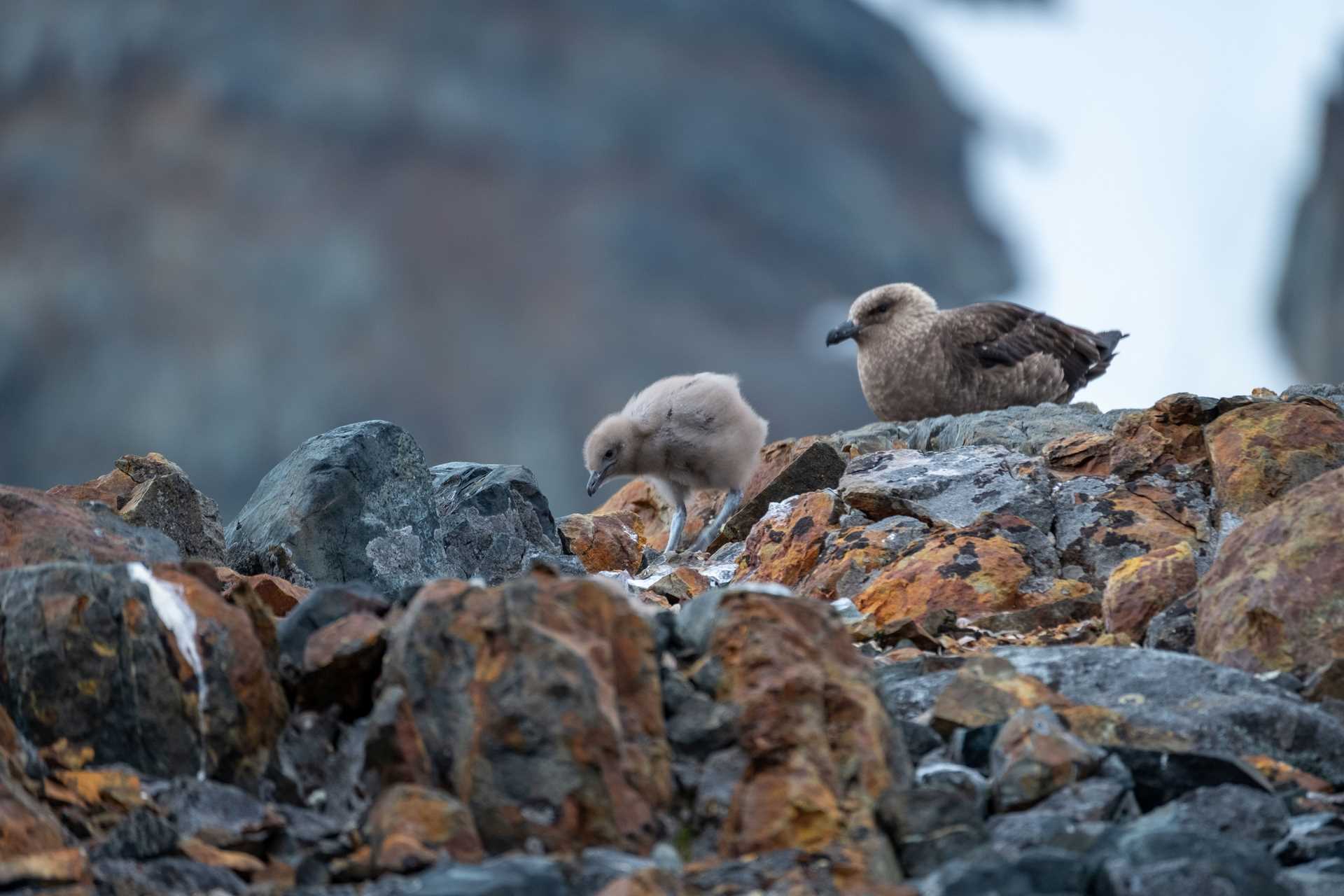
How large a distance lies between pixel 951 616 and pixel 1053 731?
5.40 ft

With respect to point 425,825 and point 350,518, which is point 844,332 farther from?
point 425,825

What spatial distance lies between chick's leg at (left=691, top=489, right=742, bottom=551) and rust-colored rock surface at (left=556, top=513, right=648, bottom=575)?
31cm

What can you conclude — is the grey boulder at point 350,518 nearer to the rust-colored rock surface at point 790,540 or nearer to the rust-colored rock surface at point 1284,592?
the rust-colored rock surface at point 790,540

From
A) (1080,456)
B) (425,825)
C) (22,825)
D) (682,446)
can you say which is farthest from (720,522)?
(22,825)

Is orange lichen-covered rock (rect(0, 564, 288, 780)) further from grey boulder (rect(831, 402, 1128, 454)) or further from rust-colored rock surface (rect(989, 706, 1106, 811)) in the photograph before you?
grey boulder (rect(831, 402, 1128, 454))

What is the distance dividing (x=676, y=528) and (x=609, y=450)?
1.83ft

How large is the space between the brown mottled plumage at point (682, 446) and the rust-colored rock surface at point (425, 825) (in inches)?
199

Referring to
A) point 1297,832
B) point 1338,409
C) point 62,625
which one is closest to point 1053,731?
point 1297,832

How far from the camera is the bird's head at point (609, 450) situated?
8.38 meters

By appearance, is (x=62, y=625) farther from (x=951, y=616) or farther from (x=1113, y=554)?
(x=1113, y=554)

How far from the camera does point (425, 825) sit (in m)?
3.03

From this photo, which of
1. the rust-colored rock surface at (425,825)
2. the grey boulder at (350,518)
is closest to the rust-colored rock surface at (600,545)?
the grey boulder at (350,518)

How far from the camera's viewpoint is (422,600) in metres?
3.44

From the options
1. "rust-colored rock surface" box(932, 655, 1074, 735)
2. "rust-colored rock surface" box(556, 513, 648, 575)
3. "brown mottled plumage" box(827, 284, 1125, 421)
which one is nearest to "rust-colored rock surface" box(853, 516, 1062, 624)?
"rust-colored rock surface" box(932, 655, 1074, 735)
